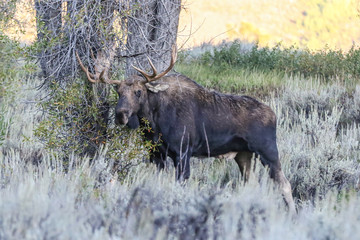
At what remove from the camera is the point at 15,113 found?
10875mm

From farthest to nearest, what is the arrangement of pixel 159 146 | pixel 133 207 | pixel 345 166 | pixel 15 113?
1. pixel 15 113
2. pixel 345 166
3. pixel 159 146
4. pixel 133 207

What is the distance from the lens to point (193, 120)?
739 centimetres

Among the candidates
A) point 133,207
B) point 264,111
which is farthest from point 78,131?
point 133,207

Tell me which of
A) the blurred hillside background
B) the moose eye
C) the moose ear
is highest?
the blurred hillside background

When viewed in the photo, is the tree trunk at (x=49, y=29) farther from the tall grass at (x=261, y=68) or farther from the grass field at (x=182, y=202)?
the tall grass at (x=261, y=68)

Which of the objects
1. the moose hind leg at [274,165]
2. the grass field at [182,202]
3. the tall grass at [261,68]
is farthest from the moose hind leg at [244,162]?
the tall grass at [261,68]

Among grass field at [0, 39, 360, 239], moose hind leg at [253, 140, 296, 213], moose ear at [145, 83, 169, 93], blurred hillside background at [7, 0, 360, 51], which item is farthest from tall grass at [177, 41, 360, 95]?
blurred hillside background at [7, 0, 360, 51]

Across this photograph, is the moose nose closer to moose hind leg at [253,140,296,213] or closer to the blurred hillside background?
moose hind leg at [253,140,296,213]

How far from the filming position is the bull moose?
7.20m

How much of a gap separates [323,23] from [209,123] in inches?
2263

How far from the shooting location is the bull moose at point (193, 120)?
720cm

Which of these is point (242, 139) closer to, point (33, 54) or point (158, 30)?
point (158, 30)

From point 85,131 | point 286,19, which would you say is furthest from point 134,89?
point 286,19

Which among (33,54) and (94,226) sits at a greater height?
(33,54)
